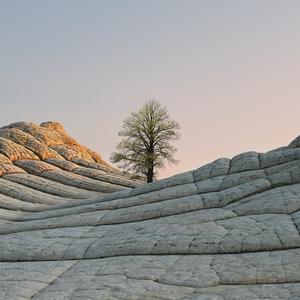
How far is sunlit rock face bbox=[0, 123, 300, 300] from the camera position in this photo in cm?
1354

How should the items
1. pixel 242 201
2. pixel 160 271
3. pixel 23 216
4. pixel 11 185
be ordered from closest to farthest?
1. pixel 160 271
2. pixel 242 201
3. pixel 23 216
4. pixel 11 185

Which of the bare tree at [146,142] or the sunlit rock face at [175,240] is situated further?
the bare tree at [146,142]

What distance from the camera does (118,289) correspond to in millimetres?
14023

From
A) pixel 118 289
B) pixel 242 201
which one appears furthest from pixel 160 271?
pixel 242 201

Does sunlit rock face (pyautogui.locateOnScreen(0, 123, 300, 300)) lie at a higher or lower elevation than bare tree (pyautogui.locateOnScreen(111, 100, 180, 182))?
lower

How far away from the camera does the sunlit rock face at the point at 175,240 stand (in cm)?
1354

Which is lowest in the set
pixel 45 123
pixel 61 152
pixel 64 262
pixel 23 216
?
pixel 64 262

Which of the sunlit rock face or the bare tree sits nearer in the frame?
the sunlit rock face

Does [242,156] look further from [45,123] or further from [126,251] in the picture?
[45,123]

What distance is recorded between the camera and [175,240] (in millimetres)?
17719

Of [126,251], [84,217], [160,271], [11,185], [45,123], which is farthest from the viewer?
[45,123]

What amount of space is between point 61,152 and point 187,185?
33413 millimetres

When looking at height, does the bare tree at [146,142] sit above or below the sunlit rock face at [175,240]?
above

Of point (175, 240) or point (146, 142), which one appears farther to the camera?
point (146, 142)
